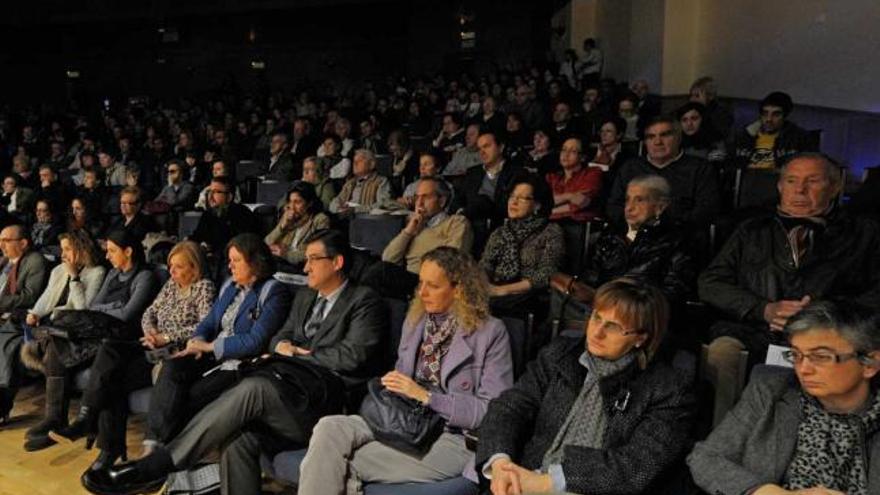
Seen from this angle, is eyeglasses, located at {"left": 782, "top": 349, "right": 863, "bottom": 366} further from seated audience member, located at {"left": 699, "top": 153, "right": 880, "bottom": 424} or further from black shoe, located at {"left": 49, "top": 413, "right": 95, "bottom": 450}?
black shoe, located at {"left": 49, "top": 413, "right": 95, "bottom": 450}

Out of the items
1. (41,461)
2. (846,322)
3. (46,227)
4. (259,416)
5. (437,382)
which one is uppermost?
(846,322)

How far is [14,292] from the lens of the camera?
3.53 meters

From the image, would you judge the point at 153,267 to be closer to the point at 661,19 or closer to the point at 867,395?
Answer: the point at 867,395

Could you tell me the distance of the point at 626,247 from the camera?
262 cm

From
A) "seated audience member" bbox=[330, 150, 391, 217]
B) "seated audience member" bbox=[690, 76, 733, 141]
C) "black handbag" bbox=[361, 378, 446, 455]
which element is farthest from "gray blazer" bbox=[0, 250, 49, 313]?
"seated audience member" bbox=[690, 76, 733, 141]

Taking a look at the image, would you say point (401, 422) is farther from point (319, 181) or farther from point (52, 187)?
point (52, 187)

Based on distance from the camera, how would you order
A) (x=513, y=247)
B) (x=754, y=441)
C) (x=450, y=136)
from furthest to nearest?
1. (x=450, y=136)
2. (x=513, y=247)
3. (x=754, y=441)

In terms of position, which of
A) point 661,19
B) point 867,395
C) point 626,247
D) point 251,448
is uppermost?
point 661,19

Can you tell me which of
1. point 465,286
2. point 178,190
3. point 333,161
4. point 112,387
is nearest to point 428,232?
point 465,286

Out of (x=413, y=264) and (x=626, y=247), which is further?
(x=413, y=264)

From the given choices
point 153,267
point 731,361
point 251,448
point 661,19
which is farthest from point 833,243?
point 661,19

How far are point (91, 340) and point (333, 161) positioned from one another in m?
3.08

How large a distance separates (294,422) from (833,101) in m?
4.89

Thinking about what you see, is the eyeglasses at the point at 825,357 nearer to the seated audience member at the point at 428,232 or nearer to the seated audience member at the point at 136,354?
the seated audience member at the point at 428,232
